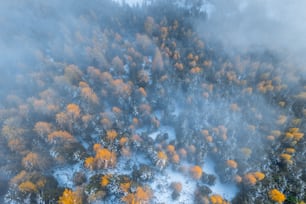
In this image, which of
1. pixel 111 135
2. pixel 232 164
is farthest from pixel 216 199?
pixel 111 135

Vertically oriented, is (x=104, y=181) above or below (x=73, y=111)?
below

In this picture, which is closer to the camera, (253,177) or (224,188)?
(253,177)

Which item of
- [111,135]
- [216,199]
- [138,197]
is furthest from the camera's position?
[111,135]

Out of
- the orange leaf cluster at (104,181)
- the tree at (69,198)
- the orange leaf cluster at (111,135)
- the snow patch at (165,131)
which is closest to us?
the tree at (69,198)

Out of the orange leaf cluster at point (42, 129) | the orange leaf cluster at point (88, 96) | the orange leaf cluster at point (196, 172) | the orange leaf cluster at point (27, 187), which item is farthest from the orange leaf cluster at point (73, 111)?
the orange leaf cluster at point (196, 172)

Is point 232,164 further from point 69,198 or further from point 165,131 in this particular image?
point 69,198

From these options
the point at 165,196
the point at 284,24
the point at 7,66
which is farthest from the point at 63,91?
the point at 284,24

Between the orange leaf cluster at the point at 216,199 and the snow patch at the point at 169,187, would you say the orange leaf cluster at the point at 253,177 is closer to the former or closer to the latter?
the orange leaf cluster at the point at 216,199

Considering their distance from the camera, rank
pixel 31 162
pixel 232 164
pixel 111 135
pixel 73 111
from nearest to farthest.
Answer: pixel 31 162
pixel 111 135
pixel 232 164
pixel 73 111

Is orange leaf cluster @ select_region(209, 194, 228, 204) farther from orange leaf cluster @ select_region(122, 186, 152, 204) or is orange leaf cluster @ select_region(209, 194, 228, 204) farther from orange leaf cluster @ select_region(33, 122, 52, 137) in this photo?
orange leaf cluster @ select_region(33, 122, 52, 137)

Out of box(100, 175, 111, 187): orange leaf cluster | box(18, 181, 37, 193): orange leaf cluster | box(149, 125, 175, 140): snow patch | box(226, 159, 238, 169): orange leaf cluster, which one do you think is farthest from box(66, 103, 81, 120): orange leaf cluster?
box(226, 159, 238, 169): orange leaf cluster

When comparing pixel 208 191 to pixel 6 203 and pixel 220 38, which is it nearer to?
pixel 6 203
